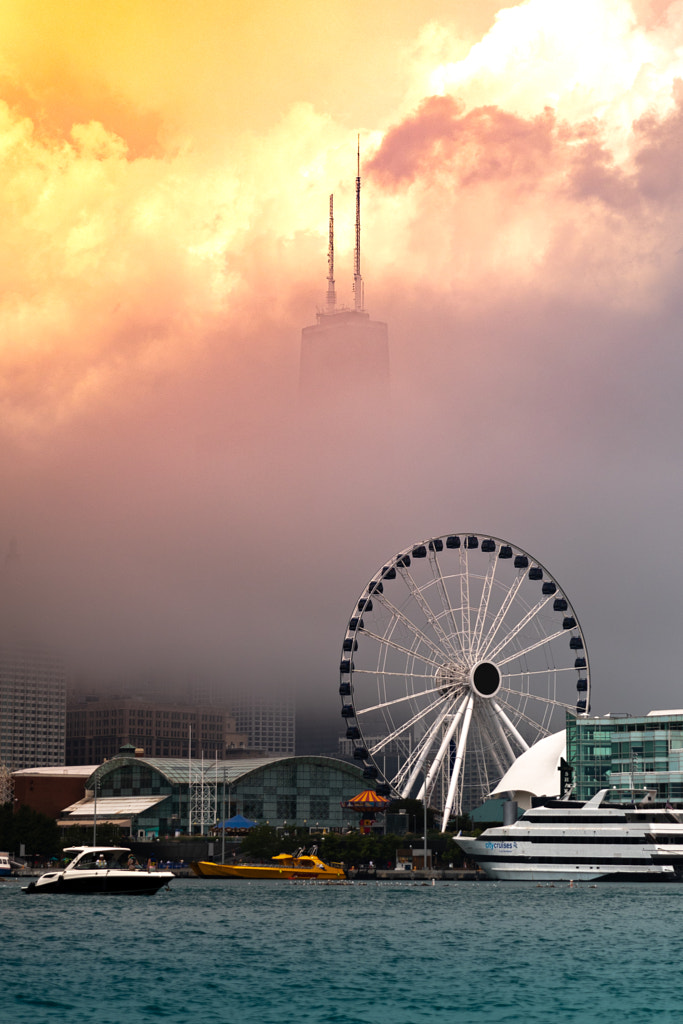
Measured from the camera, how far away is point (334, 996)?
76.7 metres

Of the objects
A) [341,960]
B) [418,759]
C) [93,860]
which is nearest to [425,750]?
[418,759]

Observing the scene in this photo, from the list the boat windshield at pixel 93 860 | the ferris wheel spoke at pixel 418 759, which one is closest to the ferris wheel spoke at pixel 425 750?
the ferris wheel spoke at pixel 418 759

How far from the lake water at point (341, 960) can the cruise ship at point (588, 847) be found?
2178 centimetres

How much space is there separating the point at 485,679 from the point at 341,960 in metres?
93.7

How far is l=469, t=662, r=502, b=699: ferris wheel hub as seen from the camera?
183 meters

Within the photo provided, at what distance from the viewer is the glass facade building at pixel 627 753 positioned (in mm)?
184750

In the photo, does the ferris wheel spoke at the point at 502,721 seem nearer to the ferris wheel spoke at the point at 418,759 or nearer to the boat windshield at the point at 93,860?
the ferris wheel spoke at the point at 418,759

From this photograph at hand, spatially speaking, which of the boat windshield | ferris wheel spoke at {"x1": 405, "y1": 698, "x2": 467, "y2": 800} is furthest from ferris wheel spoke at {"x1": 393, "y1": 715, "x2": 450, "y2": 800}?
the boat windshield

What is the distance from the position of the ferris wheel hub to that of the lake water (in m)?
40.8

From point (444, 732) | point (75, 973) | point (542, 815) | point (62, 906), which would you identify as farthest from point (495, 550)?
point (75, 973)

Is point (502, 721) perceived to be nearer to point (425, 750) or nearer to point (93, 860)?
point (425, 750)

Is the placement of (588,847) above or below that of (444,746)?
below

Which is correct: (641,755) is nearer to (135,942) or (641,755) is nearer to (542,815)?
(542,815)

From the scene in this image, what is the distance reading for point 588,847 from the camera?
167 m
